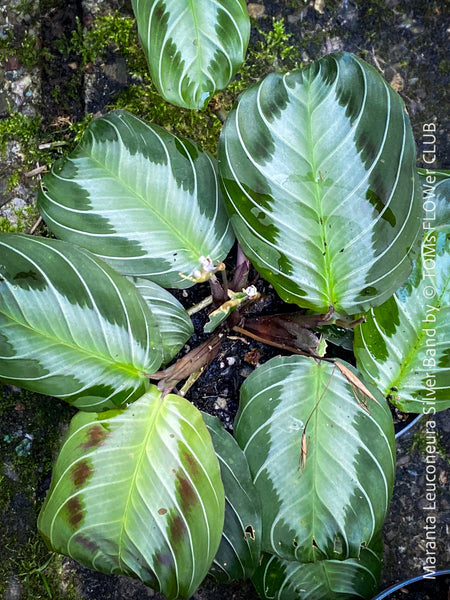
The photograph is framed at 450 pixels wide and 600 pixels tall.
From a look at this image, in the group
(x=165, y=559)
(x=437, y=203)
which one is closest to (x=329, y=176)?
(x=437, y=203)

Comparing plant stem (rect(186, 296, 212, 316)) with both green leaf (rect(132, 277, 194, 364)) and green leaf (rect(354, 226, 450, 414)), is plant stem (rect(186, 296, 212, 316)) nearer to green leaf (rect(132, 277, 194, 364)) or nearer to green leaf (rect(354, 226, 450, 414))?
green leaf (rect(132, 277, 194, 364))

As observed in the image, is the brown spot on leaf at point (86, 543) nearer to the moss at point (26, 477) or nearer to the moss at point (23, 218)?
the moss at point (26, 477)

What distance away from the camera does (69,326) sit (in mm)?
1042

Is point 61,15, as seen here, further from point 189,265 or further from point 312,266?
point 312,266

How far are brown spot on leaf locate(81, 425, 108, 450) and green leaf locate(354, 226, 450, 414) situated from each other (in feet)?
1.80

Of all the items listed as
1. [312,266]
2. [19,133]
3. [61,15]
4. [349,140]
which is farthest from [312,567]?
[61,15]

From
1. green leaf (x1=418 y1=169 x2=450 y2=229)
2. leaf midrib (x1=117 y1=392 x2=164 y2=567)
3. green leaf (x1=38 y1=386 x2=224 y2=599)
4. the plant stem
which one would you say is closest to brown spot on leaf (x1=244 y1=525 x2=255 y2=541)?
green leaf (x1=38 y1=386 x2=224 y2=599)

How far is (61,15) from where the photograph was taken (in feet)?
4.81

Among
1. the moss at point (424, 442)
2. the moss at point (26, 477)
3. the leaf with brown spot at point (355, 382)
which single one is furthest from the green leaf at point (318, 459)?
the moss at point (26, 477)

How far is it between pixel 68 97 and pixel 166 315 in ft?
2.28

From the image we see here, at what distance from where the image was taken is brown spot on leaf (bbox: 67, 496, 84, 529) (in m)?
1.07

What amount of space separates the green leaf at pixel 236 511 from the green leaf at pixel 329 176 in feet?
1.28

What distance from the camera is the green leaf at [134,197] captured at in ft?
3.68

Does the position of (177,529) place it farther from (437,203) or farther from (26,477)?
(437,203)
